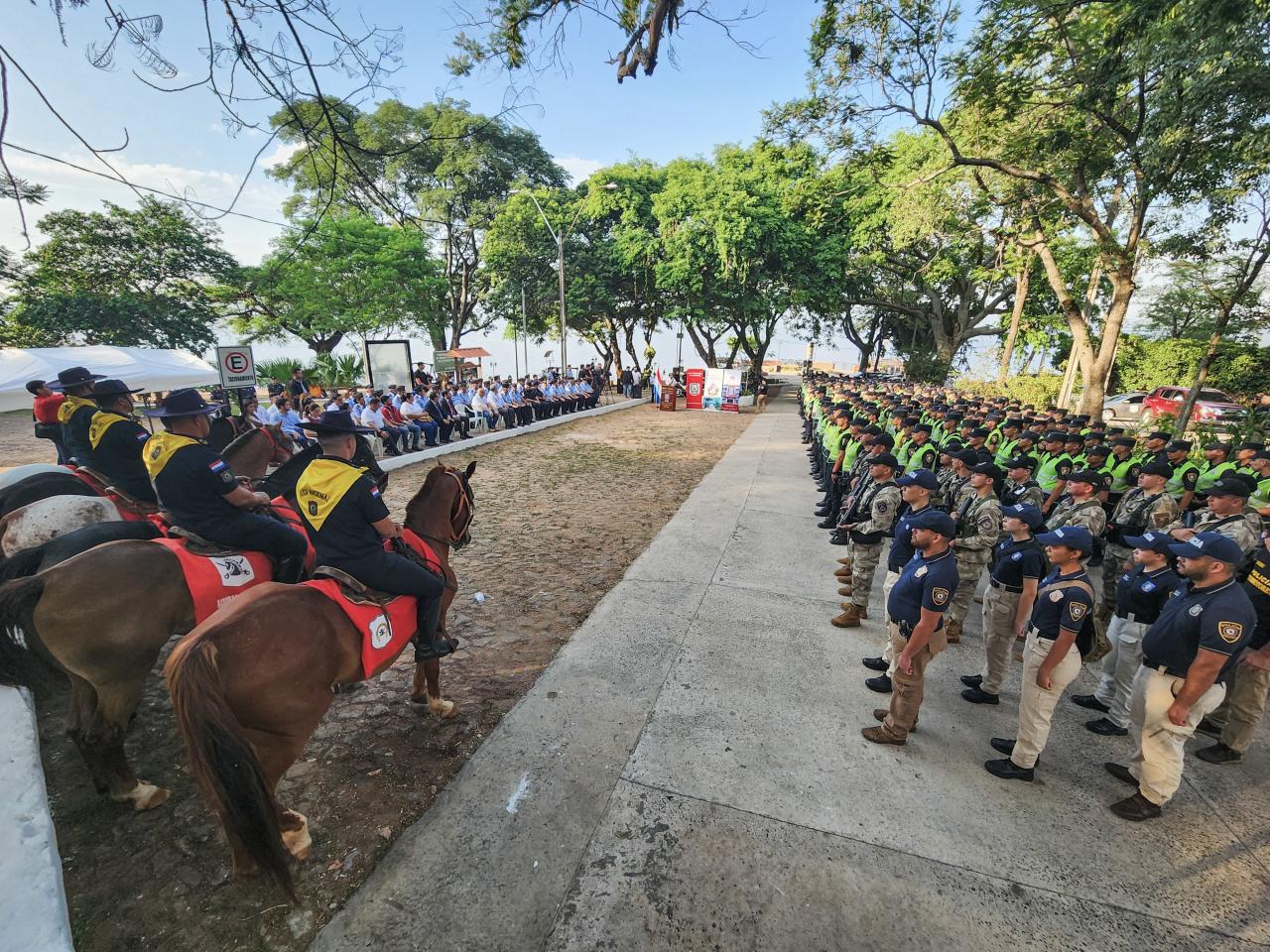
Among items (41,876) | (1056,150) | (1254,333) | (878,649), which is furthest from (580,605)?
(1254,333)

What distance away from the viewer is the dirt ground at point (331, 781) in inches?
109

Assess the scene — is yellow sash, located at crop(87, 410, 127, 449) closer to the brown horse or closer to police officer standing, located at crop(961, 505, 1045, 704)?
the brown horse

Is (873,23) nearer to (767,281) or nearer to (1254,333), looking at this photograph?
(767,281)

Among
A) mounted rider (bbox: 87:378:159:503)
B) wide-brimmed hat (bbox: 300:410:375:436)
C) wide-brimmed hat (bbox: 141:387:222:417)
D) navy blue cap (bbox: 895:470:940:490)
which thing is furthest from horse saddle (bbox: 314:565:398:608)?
navy blue cap (bbox: 895:470:940:490)

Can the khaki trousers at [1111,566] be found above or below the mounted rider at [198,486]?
below

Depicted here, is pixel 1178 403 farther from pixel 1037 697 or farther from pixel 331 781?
pixel 331 781

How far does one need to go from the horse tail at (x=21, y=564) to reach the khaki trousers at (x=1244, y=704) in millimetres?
8475

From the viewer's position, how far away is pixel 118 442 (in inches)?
195

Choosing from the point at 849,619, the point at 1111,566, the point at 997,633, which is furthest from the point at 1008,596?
the point at 1111,566

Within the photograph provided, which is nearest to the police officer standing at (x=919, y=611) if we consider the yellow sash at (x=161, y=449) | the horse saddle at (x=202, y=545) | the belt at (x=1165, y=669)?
the belt at (x=1165, y=669)

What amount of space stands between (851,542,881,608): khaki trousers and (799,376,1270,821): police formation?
0.06 ft

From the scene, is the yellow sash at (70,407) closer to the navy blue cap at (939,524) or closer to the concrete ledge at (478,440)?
the concrete ledge at (478,440)

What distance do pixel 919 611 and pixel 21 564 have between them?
20.5ft

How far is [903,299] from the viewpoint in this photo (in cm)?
3591
